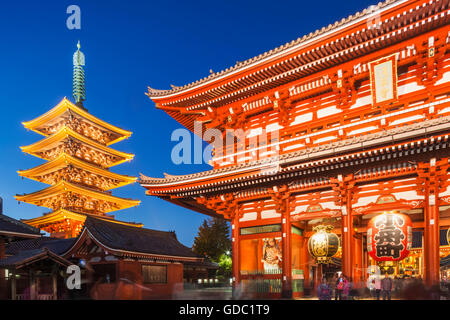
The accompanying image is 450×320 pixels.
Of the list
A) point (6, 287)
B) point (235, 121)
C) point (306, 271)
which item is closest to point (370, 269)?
point (306, 271)

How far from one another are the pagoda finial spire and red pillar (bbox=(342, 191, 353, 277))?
1890 inches

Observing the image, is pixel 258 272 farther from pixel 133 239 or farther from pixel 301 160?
pixel 133 239

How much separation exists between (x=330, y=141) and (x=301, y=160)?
1867 millimetres

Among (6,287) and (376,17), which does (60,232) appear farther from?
(376,17)

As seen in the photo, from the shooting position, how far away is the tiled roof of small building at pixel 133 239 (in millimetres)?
22625

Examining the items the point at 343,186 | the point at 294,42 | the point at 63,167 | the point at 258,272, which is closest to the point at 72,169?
the point at 63,167

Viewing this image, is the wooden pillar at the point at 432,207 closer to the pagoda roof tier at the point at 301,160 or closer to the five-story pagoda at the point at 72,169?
the pagoda roof tier at the point at 301,160

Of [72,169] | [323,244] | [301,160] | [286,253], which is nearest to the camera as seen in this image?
[301,160]

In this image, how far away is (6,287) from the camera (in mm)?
19828

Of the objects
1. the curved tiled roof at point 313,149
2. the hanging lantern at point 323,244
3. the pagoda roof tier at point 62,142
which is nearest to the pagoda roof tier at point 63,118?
the pagoda roof tier at point 62,142

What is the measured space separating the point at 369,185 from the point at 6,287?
60.9ft

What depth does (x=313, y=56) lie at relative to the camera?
16500mm

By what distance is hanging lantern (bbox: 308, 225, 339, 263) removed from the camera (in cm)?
1598

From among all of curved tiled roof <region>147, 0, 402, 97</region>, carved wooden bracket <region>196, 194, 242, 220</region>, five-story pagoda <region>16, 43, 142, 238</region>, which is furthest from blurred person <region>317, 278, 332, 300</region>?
five-story pagoda <region>16, 43, 142, 238</region>
